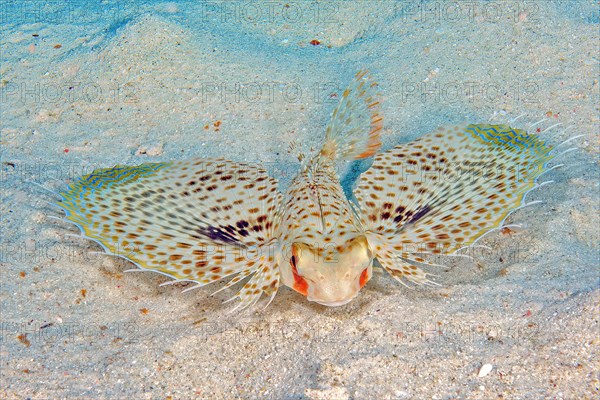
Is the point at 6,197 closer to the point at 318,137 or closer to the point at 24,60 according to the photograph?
the point at 24,60

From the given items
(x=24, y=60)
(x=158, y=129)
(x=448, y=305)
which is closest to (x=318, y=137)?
(x=158, y=129)

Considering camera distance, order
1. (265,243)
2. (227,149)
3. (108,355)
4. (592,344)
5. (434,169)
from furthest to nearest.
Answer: (227,149)
(434,169)
(265,243)
(108,355)
(592,344)

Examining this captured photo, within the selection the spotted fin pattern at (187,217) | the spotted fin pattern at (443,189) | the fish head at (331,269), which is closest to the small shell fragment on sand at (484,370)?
the spotted fin pattern at (443,189)

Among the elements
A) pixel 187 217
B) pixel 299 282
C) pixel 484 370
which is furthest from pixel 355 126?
pixel 484 370

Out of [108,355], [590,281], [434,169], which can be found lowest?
[108,355]

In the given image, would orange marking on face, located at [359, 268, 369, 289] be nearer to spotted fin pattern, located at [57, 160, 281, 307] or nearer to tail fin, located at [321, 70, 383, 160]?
spotted fin pattern, located at [57, 160, 281, 307]

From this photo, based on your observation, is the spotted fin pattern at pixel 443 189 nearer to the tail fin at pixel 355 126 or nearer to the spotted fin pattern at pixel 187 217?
the tail fin at pixel 355 126
